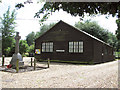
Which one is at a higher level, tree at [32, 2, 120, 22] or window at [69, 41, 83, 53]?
tree at [32, 2, 120, 22]

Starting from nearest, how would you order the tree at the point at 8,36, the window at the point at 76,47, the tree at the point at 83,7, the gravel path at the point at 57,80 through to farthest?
the tree at the point at 83,7 → the gravel path at the point at 57,80 → the window at the point at 76,47 → the tree at the point at 8,36

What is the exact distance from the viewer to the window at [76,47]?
22.6 meters

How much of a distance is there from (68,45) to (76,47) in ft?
4.81

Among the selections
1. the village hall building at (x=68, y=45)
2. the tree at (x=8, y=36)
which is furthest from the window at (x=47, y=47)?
the tree at (x=8, y=36)

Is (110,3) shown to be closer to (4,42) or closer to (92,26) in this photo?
(92,26)

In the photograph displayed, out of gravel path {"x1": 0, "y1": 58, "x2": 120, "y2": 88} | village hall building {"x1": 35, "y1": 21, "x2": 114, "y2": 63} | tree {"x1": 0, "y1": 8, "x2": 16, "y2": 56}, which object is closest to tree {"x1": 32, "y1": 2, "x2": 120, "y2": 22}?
gravel path {"x1": 0, "y1": 58, "x2": 120, "y2": 88}

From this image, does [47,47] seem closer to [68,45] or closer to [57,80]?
[68,45]

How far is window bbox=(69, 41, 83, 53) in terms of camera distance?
22.6 metres

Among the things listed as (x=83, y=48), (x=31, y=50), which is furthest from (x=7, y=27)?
(x=83, y=48)

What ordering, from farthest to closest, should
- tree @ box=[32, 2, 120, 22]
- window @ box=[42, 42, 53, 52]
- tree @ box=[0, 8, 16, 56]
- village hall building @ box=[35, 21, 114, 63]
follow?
tree @ box=[0, 8, 16, 56], window @ box=[42, 42, 53, 52], village hall building @ box=[35, 21, 114, 63], tree @ box=[32, 2, 120, 22]

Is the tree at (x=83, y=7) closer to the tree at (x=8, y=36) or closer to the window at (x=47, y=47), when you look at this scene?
the window at (x=47, y=47)

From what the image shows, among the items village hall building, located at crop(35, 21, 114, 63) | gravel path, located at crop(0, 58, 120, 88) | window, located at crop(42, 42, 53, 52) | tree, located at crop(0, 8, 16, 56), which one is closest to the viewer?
gravel path, located at crop(0, 58, 120, 88)

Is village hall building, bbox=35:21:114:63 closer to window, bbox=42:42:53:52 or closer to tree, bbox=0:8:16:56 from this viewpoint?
window, bbox=42:42:53:52

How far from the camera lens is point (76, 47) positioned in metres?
22.9
